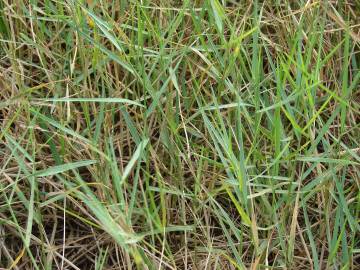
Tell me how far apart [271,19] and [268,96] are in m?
0.19

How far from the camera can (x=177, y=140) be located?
1409 mm

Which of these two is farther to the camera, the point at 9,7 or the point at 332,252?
the point at 9,7

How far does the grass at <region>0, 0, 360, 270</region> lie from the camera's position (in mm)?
1346

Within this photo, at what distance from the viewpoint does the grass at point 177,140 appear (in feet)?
4.42

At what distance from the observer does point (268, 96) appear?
4.97 ft

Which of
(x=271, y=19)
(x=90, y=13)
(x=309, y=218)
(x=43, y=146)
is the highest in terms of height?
(x=90, y=13)

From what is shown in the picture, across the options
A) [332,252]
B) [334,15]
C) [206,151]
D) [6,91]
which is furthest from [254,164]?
[6,91]

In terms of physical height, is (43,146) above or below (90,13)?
below

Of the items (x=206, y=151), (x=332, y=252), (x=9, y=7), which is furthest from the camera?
(x=9, y=7)

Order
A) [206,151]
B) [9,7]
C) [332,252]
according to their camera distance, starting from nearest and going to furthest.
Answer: [332,252] < [206,151] < [9,7]

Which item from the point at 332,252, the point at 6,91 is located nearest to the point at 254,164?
the point at 332,252

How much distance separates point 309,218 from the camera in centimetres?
146

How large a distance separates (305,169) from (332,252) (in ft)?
0.66

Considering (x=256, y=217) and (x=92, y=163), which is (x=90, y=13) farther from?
(x=256, y=217)
